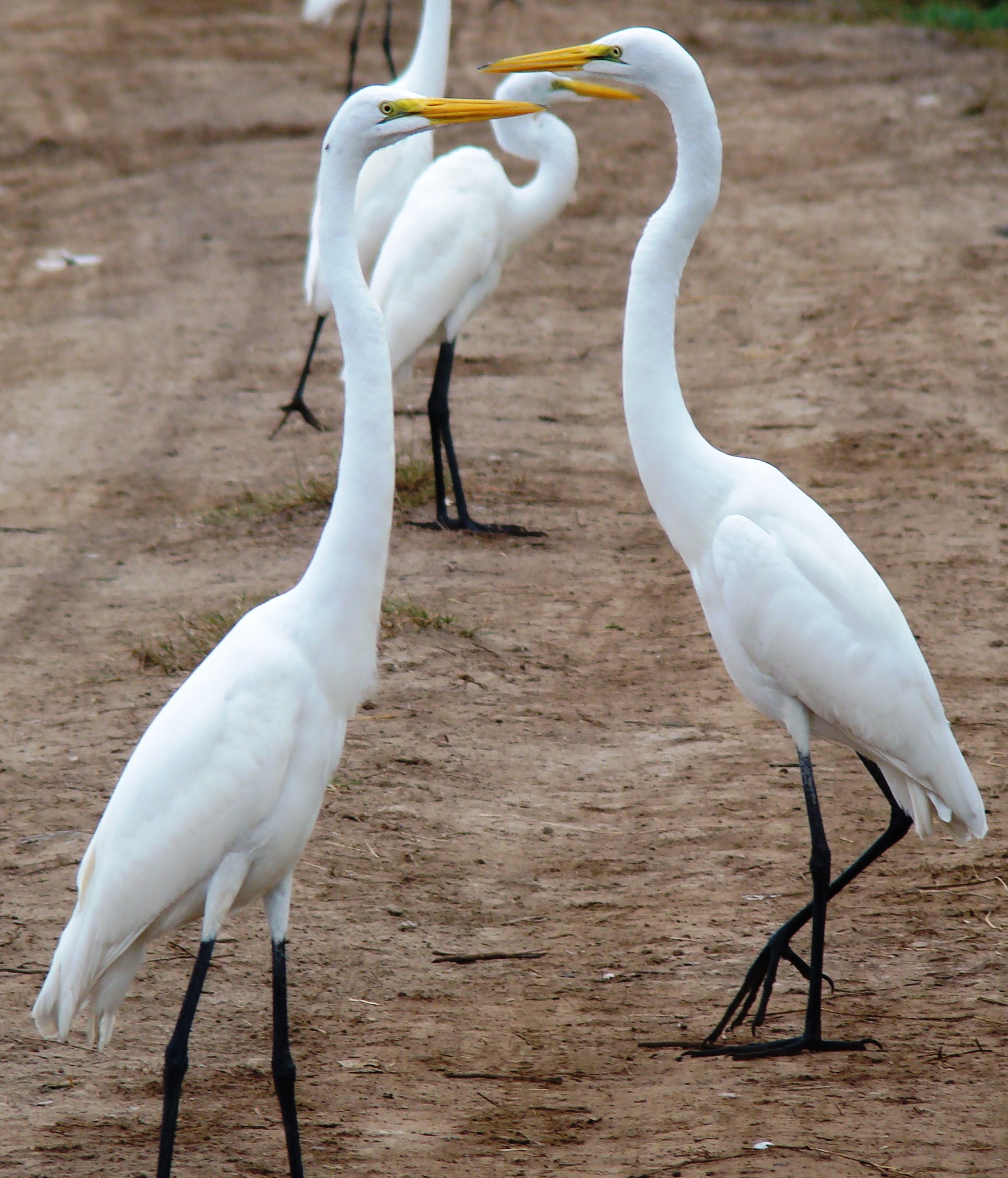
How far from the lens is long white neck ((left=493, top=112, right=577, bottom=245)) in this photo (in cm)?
705

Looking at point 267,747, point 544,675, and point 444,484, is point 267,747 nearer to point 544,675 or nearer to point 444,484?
point 544,675

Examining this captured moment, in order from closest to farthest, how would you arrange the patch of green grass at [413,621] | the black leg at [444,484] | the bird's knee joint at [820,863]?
the bird's knee joint at [820,863], the patch of green grass at [413,621], the black leg at [444,484]

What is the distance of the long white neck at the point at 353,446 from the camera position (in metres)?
3.09

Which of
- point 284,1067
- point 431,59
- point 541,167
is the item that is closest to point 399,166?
point 431,59

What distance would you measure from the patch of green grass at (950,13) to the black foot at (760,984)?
14.2m

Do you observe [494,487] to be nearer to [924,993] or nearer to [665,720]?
[665,720]

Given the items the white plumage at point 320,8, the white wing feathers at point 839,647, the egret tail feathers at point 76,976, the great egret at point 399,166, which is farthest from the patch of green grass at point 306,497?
the white plumage at point 320,8

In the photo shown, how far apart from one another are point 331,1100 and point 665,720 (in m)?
2.14

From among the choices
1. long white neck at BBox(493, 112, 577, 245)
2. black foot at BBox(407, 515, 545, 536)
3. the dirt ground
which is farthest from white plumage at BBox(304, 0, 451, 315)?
black foot at BBox(407, 515, 545, 536)

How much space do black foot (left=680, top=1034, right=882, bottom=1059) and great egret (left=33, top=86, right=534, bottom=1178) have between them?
97 centimetres

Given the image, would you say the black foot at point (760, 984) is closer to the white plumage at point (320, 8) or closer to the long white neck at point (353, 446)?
the long white neck at point (353, 446)

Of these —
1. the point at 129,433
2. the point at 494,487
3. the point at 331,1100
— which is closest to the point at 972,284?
the point at 494,487

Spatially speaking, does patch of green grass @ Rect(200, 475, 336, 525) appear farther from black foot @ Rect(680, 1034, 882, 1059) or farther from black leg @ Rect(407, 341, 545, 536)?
black foot @ Rect(680, 1034, 882, 1059)

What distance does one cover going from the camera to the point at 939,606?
585cm
